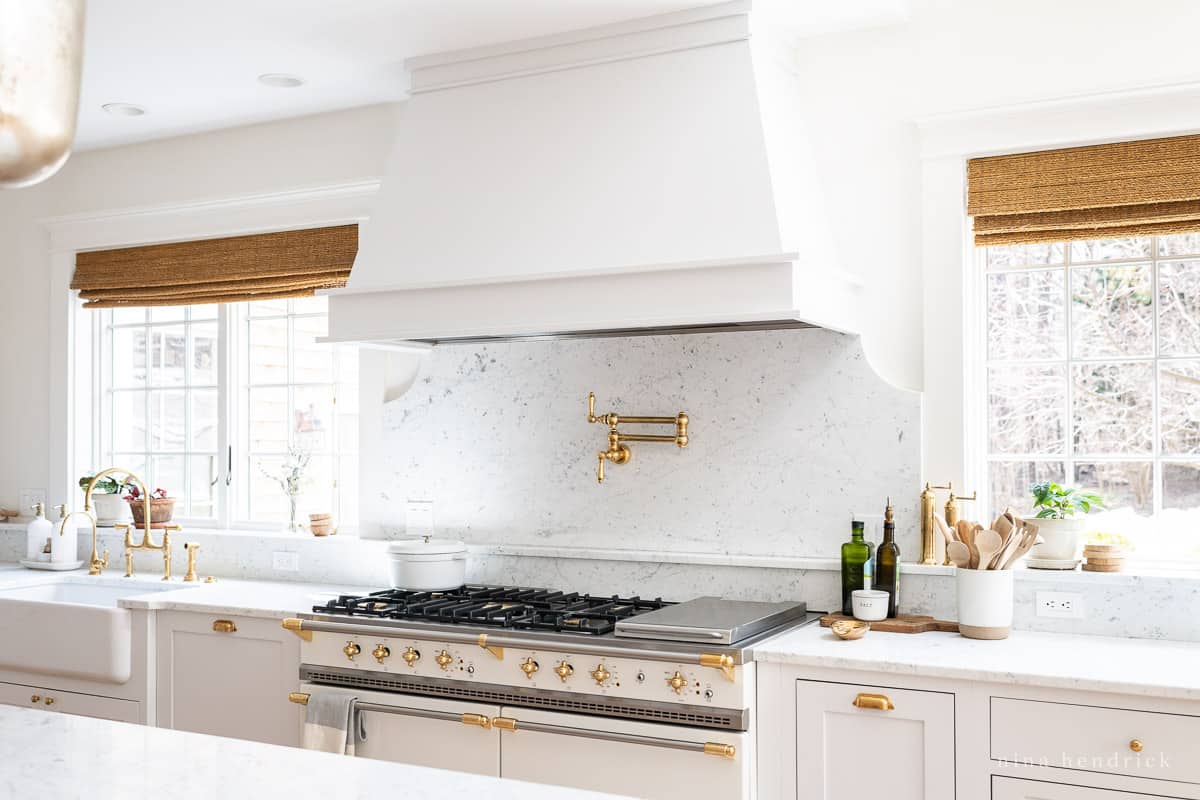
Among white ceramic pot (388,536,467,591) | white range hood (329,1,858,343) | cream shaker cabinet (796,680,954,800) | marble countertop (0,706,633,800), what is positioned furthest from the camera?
white ceramic pot (388,536,467,591)

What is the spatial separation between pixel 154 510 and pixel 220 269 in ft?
3.41

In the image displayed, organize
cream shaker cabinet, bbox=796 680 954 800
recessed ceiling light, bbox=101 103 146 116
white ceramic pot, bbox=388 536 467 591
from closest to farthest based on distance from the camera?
cream shaker cabinet, bbox=796 680 954 800, white ceramic pot, bbox=388 536 467 591, recessed ceiling light, bbox=101 103 146 116

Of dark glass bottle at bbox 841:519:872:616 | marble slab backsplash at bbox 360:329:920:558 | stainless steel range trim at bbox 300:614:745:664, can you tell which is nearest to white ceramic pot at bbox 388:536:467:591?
marble slab backsplash at bbox 360:329:920:558

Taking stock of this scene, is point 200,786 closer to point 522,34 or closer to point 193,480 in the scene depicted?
point 522,34

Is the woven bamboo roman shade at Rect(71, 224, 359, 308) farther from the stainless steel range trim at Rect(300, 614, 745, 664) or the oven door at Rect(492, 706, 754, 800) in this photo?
the oven door at Rect(492, 706, 754, 800)

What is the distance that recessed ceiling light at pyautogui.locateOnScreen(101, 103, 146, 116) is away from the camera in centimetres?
404

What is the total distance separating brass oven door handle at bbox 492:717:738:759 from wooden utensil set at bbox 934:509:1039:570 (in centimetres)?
80

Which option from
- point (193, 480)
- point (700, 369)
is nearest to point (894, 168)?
point (700, 369)

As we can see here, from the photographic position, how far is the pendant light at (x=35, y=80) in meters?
0.41

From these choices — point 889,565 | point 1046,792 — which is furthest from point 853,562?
point 1046,792

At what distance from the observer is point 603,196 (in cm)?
308

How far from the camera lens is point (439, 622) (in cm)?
309

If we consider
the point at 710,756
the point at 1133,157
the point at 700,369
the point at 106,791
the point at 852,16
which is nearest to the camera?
the point at 106,791

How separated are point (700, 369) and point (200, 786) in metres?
2.24
